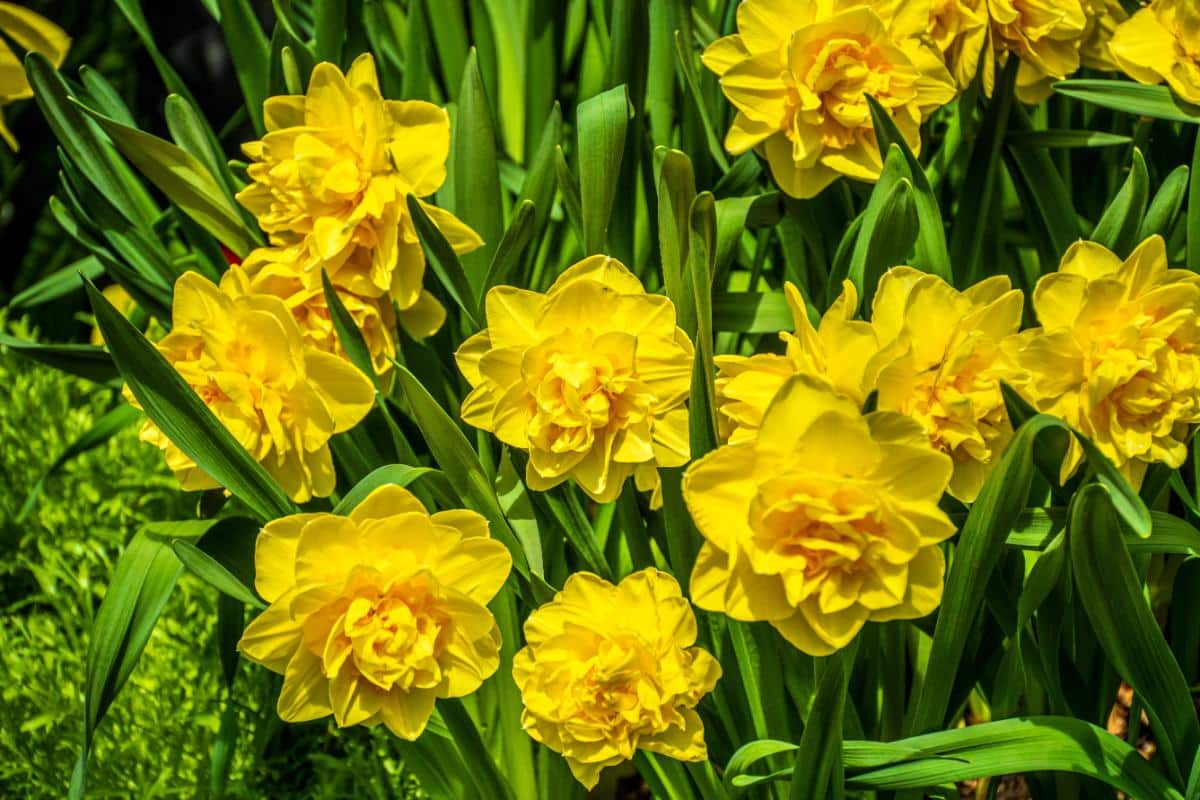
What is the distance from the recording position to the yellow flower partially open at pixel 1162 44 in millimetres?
1140

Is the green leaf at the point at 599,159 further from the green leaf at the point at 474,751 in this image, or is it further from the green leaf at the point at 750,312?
the green leaf at the point at 474,751

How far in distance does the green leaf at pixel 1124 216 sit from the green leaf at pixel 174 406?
71cm

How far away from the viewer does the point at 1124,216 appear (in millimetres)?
997

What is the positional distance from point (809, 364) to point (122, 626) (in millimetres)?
582

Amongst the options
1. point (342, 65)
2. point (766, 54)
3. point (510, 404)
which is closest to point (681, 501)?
point (510, 404)

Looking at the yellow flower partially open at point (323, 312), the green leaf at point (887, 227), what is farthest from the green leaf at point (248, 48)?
the green leaf at point (887, 227)

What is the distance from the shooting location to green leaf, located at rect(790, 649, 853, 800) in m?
0.80

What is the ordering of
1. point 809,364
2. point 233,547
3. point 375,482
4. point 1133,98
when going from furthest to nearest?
point 1133,98 → point 233,547 → point 375,482 → point 809,364

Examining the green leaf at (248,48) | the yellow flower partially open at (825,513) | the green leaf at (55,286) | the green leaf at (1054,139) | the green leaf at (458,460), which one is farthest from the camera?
the green leaf at (55,286)

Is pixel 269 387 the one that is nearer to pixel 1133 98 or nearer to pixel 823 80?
pixel 823 80

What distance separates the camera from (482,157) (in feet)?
3.65

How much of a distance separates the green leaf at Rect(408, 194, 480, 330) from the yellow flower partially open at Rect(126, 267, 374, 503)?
0.11 m

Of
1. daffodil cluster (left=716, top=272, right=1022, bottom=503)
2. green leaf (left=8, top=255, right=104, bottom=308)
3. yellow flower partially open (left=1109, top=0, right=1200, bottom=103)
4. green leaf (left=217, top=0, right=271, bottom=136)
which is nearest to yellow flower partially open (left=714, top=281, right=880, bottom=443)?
daffodil cluster (left=716, top=272, right=1022, bottom=503)

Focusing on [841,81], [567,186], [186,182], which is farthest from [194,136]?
[841,81]
